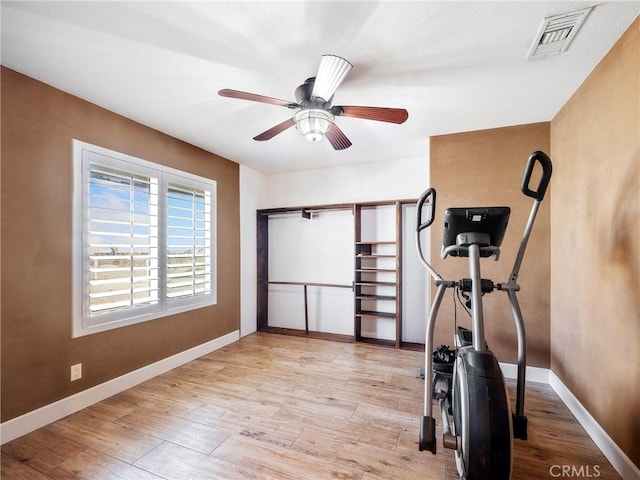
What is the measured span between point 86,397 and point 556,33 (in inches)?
162

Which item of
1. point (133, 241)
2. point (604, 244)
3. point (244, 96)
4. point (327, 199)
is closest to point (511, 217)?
point (604, 244)

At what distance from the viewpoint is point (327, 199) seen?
4.28 meters

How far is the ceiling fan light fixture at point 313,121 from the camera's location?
1.85 meters

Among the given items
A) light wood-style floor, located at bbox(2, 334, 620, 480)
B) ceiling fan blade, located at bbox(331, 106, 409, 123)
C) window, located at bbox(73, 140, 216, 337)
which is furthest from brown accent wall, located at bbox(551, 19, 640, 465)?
window, located at bbox(73, 140, 216, 337)

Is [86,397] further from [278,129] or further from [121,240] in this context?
[278,129]

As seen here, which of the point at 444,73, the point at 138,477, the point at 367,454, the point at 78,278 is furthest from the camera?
the point at 78,278

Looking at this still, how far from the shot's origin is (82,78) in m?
2.01

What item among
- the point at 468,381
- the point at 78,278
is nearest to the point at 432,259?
the point at 468,381

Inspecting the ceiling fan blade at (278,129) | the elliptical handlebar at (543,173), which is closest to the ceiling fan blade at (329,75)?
the ceiling fan blade at (278,129)

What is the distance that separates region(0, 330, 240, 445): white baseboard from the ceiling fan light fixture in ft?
8.85

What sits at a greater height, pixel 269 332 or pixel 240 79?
pixel 240 79

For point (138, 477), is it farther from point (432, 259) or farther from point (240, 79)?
point (432, 259)

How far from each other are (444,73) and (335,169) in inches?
94.1

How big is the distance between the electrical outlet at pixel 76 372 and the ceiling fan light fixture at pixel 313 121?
2.54 meters
